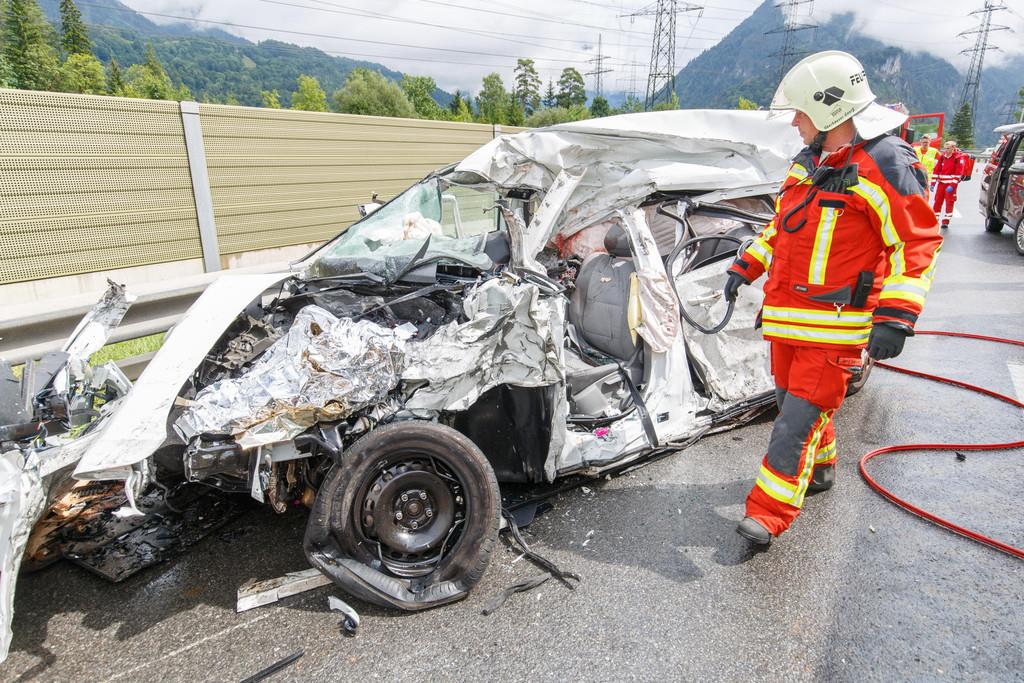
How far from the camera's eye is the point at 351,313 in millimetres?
2746

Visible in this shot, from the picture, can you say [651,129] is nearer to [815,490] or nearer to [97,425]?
[815,490]

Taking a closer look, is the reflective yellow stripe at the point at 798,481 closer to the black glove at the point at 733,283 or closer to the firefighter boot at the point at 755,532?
the firefighter boot at the point at 755,532

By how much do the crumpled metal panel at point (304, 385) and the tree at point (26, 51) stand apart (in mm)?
Result: 49877

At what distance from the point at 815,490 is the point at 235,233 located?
8.34m

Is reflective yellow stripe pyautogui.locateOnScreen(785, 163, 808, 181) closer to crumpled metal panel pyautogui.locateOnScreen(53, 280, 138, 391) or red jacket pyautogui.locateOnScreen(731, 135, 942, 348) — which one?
red jacket pyautogui.locateOnScreen(731, 135, 942, 348)

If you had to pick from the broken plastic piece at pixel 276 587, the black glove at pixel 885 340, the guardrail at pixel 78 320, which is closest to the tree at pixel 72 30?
the guardrail at pixel 78 320

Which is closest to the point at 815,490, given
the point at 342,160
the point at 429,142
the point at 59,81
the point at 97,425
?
the point at 97,425

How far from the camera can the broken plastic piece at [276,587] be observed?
2355 mm

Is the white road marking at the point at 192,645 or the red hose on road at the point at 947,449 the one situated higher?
the red hose on road at the point at 947,449

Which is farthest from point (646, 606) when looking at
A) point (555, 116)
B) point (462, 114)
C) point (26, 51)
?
point (555, 116)

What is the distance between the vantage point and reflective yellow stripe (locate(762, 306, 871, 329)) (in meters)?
Result: 2.53

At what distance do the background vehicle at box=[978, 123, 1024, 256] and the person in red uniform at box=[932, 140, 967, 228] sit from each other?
0.50m

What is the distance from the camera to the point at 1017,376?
15.0ft

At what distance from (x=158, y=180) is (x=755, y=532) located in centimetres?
795
